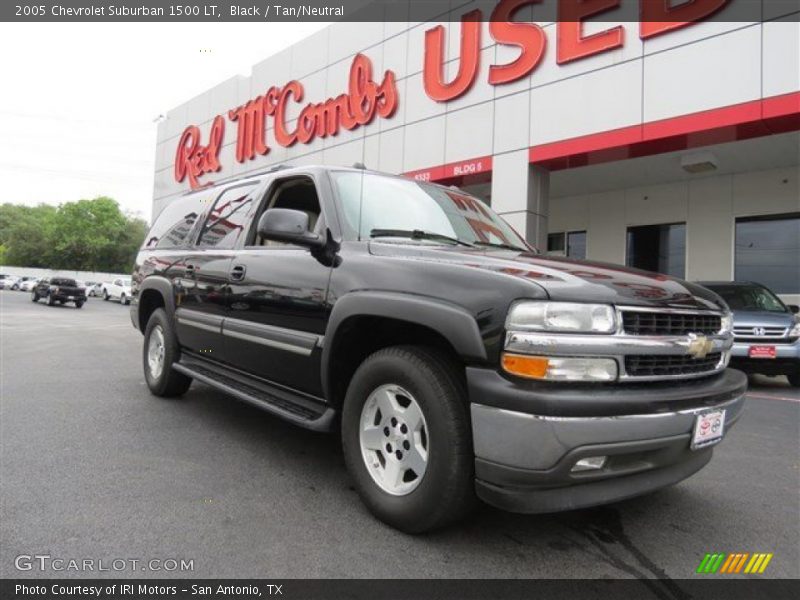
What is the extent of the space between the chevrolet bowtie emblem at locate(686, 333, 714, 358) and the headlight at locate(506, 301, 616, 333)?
549 mm

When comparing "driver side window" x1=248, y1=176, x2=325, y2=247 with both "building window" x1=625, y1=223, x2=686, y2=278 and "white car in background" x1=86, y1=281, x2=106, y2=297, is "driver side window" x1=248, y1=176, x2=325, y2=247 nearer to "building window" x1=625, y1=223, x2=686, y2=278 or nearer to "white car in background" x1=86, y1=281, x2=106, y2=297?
"building window" x1=625, y1=223, x2=686, y2=278

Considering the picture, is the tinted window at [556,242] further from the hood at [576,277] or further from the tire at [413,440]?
the tire at [413,440]

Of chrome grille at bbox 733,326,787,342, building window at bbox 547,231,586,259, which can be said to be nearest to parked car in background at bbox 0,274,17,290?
building window at bbox 547,231,586,259

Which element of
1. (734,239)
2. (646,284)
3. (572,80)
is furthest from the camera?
(734,239)

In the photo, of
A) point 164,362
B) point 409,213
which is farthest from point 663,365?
point 164,362

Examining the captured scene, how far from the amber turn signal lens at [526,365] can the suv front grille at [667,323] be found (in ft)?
1.34

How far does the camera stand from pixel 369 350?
3037mm

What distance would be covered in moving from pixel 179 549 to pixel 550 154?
10595 mm

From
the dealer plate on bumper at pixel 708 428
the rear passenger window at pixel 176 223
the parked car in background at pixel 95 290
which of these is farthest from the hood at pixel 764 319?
the parked car in background at pixel 95 290

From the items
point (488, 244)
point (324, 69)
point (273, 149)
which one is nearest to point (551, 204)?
point (324, 69)

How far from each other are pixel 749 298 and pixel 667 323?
759cm

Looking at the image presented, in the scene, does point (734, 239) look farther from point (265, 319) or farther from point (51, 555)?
point (51, 555)

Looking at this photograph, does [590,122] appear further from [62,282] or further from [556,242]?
[62,282]

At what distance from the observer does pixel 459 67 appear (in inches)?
507
